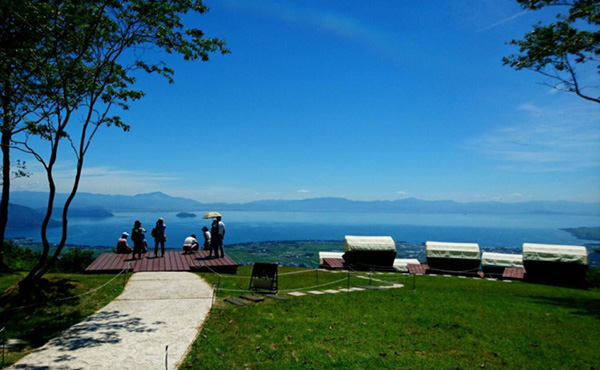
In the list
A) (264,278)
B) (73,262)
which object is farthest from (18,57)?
(73,262)

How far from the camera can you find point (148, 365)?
22.5 feet

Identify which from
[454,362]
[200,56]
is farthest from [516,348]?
[200,56]

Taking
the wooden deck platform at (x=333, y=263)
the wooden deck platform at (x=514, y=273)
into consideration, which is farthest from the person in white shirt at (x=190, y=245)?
the wooden deck platform at (x=514, y=273)

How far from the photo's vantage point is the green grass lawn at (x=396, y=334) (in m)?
7.40

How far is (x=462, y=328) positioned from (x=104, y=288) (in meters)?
14.1

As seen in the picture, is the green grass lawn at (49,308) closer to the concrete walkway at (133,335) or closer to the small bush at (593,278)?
the concrete walkway at (133,335)

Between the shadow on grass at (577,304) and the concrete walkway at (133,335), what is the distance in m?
14.9

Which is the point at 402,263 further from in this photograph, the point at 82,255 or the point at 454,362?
the point at 82,255

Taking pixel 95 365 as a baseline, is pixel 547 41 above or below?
above

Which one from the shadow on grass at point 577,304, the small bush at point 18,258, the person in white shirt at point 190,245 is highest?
the person in white shirt at point 190,245

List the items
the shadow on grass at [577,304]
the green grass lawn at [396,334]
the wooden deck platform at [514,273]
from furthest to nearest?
1. the wooden deck platform at [514,273]
2. the shadow on grass at [577,304]
3. the green grass lawn at [396,334]

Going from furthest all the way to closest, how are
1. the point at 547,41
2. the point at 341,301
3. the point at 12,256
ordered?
the point at 12,256, the point at 547,41, the point at 341,301

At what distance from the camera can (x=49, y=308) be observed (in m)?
11.1

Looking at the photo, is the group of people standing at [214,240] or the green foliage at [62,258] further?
the green foliage at [62,258]
